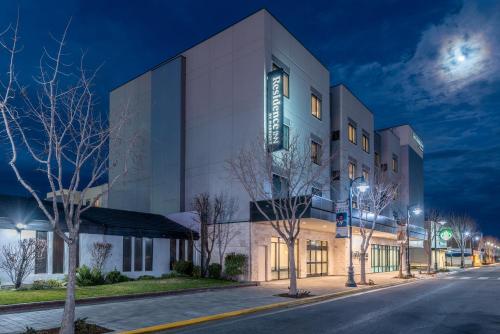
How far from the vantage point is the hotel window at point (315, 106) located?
36109mm

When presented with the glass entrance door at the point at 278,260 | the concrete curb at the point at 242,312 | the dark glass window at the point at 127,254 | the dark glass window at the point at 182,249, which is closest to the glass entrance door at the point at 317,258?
the glass entrance door at the point at 278,260

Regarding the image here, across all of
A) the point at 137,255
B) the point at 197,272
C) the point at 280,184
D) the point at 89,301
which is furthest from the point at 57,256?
the point at 280,184

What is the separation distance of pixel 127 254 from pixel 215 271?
17.9 ft

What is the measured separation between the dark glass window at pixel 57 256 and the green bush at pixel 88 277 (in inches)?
39.9

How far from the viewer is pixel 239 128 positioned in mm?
30188

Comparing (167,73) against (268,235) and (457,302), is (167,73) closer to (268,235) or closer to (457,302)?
(268,235)

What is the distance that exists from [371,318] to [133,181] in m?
27.9

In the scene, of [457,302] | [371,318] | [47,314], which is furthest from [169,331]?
[457,302]

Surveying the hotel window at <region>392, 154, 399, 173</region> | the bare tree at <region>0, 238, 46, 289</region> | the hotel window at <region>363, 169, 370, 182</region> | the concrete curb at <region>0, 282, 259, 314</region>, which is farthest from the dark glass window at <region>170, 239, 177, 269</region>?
the hotel window at <region>392, 154, 399, 173</region>

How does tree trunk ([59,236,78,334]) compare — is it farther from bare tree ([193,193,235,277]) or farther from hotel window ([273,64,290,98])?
hotel window ([273,64,290,98])

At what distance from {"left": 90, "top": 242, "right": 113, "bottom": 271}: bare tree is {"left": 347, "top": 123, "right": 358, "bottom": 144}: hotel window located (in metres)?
24.7

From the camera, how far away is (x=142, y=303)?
17.6m

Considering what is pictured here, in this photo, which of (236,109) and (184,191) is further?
(184,191)

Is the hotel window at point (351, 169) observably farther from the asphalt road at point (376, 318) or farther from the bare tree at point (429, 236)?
the asphalt road at point (376, 318)
